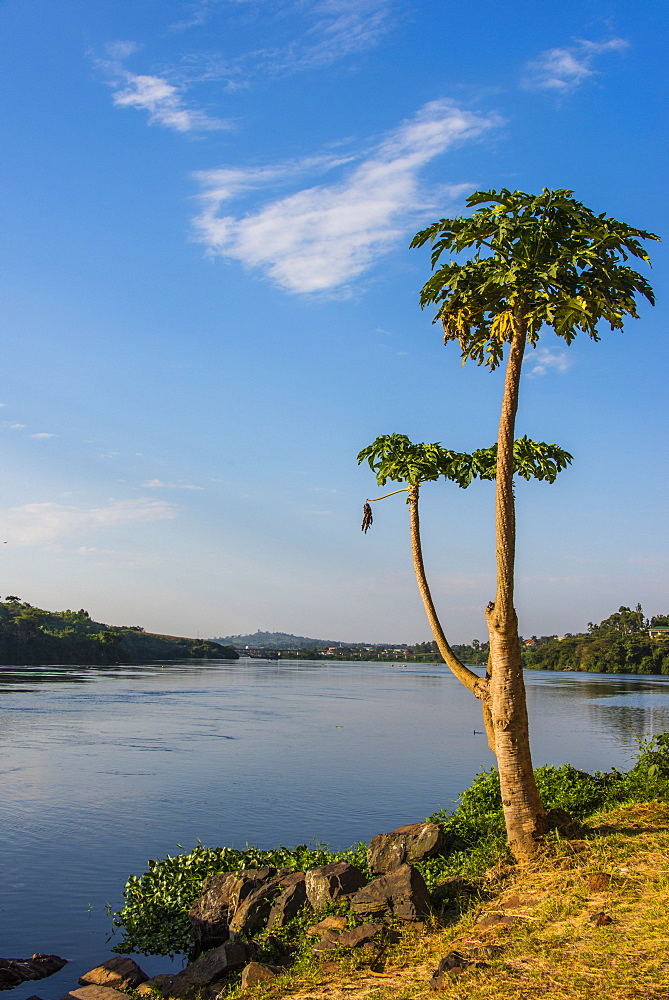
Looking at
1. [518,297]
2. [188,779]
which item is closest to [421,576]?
[518,297]

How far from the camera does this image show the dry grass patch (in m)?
6.84

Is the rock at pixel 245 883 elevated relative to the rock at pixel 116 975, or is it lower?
elevated

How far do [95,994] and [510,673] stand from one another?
22.7 ft

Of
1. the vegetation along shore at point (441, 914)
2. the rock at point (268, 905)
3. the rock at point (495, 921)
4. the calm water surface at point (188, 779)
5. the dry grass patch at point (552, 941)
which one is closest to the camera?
the dry grass patch at point (552, 941)

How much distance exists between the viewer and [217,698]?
63.3m

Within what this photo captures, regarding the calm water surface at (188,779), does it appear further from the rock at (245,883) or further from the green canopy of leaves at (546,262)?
the green canopy of leaves at (546,262)

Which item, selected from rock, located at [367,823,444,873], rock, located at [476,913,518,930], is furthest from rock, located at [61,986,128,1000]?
rock, located at [476,913,518,930]

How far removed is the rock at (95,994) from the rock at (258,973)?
1.82m

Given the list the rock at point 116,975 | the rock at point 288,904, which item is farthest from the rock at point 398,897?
the rock at point 116,975

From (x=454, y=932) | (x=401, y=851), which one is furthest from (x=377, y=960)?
(x=401, y=851)

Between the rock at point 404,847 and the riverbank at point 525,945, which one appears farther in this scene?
the rock at point 404,847

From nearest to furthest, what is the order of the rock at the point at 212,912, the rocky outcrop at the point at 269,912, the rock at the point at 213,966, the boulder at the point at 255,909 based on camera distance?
the rocky outcrop at the point at 269,912 → the rock at the point at 213,966 → the boulder at the point at 255,909 → the rock at the point at 212,912

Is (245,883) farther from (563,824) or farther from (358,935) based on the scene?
(563,824)

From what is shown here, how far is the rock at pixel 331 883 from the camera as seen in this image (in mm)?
10281
